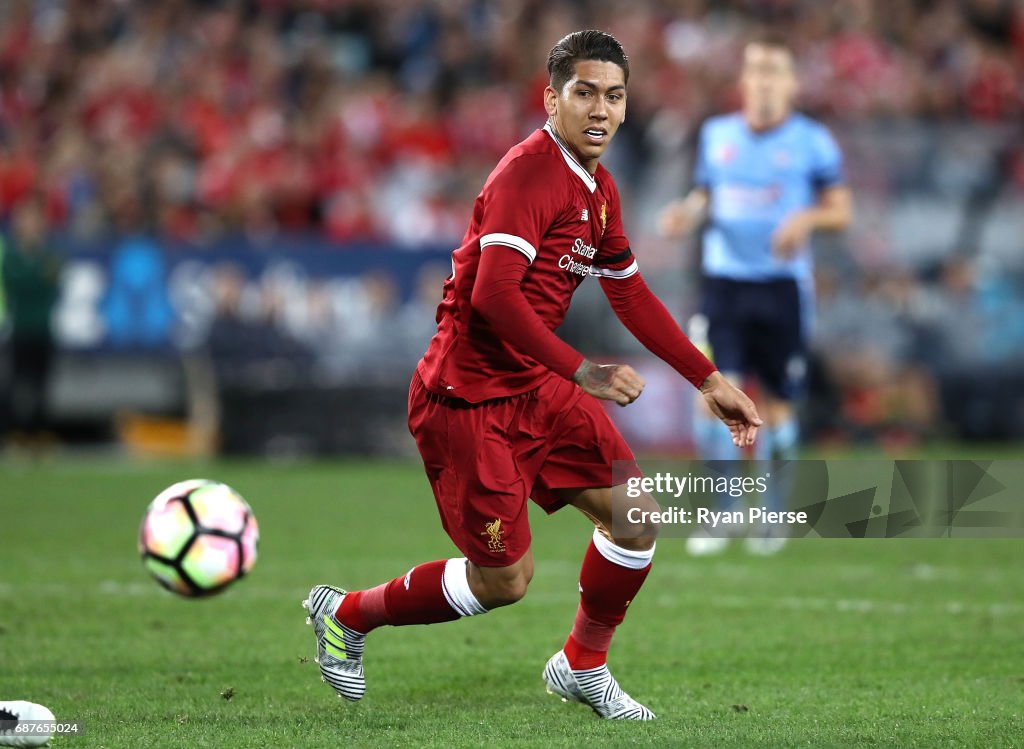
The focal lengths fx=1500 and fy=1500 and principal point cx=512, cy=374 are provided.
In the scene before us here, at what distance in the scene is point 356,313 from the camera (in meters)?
16.0

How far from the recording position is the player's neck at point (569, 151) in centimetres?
486

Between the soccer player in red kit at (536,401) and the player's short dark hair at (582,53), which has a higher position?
the player's short dark hair at (582,53)

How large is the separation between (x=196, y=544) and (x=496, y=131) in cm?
1278

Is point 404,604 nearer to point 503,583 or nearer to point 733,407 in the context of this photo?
point 503,583

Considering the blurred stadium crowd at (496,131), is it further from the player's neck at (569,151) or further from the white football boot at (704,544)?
the player's neck at (569,151)

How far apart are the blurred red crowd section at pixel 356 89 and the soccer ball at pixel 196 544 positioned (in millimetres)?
10389

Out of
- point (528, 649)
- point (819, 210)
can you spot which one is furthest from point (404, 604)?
point (819, 210)

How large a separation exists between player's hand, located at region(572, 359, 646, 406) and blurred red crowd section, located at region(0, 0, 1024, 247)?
12.2m

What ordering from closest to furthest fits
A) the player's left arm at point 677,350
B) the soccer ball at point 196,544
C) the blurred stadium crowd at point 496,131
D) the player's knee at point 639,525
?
the player's left arm at point 677,350 < the player's knee at point 639,525 < the soccer ball at point 196,544 < the blurred stadium crowd at point 496,131

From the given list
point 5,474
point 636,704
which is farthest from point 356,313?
point 636,704

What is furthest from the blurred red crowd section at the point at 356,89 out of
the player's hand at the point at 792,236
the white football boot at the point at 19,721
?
the white football boot at the point at 19,721

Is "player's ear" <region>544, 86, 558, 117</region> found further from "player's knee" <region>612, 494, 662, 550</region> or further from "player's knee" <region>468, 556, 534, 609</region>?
"player's knee" <region>468, 556, 534, 609</region>

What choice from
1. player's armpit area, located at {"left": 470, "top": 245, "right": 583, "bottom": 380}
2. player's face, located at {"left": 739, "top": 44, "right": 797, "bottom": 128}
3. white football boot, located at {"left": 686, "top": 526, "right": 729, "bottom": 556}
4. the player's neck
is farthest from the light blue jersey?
player's armpit area, located at {"left": 470, "top": 245, "right": 583, "bottom": 380}

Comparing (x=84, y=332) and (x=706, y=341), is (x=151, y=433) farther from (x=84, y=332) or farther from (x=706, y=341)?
(x=706, y=341)
